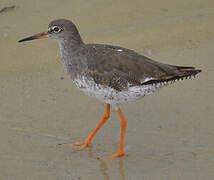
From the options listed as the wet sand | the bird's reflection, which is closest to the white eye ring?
the wet sand

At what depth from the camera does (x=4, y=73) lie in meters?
8.61

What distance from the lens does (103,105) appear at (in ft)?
26.0

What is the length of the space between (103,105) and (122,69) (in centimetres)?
145

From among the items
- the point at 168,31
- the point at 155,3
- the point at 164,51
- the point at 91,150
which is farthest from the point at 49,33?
the point at 155,3

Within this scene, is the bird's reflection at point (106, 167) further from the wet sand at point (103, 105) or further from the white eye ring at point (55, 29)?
the white eye ring at point (55, 29)

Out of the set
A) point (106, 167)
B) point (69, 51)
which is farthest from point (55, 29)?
point (106, 167)

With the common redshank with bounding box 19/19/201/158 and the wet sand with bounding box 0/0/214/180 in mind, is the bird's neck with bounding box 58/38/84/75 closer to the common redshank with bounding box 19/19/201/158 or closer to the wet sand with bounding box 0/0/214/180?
the common redshank with bounding box 19/19/201/158

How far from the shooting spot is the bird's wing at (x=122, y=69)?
654 centimetres

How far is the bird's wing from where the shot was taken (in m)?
6.54

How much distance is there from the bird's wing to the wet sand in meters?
0.93

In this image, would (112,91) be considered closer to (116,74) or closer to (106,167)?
(116,74)

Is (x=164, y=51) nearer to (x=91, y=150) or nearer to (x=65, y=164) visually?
(x=91, y=150)

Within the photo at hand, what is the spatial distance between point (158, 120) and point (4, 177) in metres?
2.59

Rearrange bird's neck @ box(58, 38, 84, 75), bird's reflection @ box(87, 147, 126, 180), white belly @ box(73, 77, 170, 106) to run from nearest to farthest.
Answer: bird's reflection @ box(87, 147, 126, 180) < white belly @ box(73, 77, 170, 106) < bird's neck @ box(58, 38, 84, 75)
